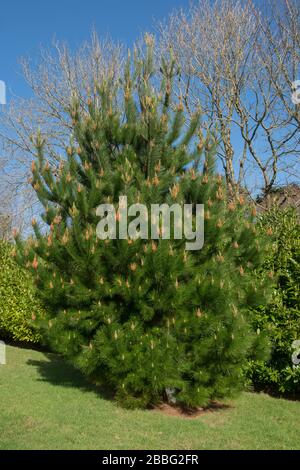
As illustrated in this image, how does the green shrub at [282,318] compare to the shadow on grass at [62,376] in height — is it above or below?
above

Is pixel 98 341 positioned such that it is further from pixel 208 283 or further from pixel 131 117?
pixel 131 117

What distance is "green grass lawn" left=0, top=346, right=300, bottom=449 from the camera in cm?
449

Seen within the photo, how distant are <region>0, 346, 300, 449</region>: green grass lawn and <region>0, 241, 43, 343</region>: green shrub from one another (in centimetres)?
306

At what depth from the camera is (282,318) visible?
610 cm

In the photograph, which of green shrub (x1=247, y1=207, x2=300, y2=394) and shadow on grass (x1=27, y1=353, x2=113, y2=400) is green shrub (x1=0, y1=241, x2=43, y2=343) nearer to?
shadow on grass (x1=27, y1=353, x2=113, y2=400)

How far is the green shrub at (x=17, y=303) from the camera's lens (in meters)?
9.76

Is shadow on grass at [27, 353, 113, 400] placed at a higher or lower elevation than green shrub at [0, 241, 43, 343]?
lower

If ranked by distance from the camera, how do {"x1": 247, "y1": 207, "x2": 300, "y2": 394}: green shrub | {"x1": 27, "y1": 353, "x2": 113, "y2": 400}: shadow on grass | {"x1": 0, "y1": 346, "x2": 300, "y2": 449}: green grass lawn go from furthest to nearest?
{"x1": 27, "y1": 353, "x2": 113, "y2": 400}: shadow on grass
{"x1": 247, "y1": 207, "x2": 300, "y2": 394}: green shrub
{"x1": 0, "y1": 346, "x2": 300, "y2": 449}: green grass lawn

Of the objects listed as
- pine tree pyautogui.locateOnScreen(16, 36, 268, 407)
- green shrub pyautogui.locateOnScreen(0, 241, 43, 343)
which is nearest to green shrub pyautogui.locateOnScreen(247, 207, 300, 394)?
pine tree pyautogui.locateOnScreen(16, 36, 268, 407)

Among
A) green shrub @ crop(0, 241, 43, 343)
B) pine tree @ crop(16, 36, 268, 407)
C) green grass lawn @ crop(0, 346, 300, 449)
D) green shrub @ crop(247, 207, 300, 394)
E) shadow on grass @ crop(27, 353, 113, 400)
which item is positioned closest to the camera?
green grass lawn @ crop(0, 346, 300, 449)

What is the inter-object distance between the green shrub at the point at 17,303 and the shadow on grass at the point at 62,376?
1.15m

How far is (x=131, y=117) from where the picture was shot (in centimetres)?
586

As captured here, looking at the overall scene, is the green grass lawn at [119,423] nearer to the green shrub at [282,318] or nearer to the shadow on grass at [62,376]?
the shadow on grass at [62,376]

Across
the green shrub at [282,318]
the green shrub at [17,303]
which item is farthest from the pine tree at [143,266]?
the green shrub at [17,303]
